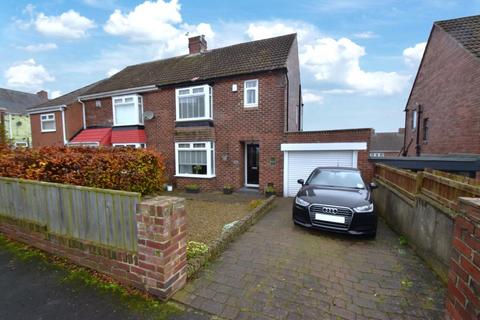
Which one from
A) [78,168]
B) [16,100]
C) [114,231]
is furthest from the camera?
[16,100]

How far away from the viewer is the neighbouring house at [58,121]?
45.7 ft

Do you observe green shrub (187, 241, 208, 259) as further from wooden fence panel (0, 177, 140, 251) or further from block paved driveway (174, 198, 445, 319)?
wooden fence panel (0, 177, 140, 251)

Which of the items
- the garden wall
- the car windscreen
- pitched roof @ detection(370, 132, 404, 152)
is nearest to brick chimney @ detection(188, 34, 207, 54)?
the car windscreen

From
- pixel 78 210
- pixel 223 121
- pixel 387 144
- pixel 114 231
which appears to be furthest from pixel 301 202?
pixel 387 144

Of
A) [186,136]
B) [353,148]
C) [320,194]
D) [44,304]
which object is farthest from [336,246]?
[186,136]

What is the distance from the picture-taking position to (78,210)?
9.80 ft

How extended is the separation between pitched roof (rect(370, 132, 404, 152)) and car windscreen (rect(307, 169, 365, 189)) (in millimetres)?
33804

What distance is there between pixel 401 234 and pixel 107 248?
219 inches

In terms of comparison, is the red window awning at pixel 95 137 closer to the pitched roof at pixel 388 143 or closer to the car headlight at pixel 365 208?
the car headlight at pixel 365 208

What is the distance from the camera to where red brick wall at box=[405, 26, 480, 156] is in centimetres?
880

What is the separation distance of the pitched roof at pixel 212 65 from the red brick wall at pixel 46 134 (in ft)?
10.1

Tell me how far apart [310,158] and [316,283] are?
6.87m

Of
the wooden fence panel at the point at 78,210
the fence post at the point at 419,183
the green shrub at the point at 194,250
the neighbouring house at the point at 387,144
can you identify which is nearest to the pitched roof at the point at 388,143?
the neighbouring house at the point at 387,144

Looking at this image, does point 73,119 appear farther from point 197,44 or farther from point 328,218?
point 328,218
